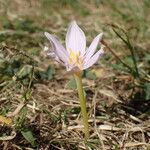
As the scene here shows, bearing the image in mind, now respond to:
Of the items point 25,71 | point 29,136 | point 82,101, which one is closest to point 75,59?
point 82,101

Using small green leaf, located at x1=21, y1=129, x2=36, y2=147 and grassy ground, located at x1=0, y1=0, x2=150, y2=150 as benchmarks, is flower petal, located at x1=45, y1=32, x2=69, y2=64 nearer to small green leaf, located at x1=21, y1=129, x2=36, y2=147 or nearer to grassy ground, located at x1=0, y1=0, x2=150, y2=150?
grassy ground, located at x1=0, y1=0, x2=150, y2=150

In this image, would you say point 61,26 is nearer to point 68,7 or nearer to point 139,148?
point 68,7

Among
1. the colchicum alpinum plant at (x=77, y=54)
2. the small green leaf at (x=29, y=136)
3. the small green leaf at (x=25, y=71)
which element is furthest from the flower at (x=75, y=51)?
the small green leaf at (x=25, y=71)

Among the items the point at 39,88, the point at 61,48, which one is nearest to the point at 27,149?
the point at 61,48

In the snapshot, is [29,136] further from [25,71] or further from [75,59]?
[25,71]

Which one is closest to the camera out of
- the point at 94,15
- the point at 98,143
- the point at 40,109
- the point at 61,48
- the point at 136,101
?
the point at 61,48

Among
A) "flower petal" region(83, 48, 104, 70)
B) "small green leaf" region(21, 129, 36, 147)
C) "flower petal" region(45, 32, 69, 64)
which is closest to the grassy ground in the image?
"small green leaf" region(21, 129, 36, 147)
